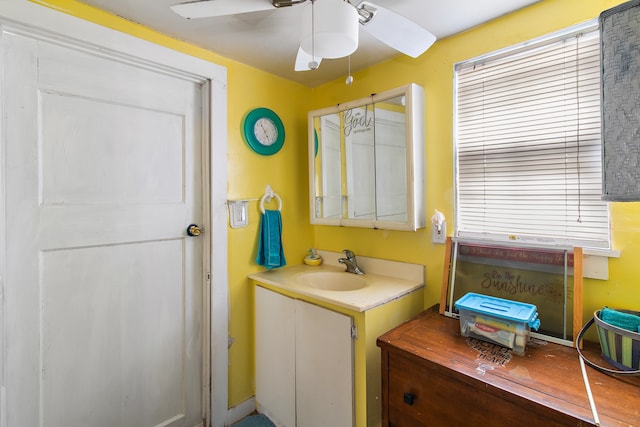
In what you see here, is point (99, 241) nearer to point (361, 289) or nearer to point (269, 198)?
point (269, 198)

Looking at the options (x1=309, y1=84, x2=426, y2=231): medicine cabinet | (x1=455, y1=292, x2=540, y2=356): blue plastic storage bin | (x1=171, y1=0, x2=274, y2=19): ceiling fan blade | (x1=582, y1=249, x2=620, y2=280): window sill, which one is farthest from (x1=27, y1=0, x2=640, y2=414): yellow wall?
(x1=171, y1=0, x2=274, y2=19): ceiling fan blade

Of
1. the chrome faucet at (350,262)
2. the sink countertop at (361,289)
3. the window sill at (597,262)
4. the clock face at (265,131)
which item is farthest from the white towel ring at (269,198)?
the window sill at (597,262)

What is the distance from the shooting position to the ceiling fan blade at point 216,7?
1.01 metres

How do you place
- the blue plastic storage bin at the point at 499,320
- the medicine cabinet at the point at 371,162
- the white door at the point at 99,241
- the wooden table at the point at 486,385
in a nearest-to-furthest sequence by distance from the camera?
the wooden table at the point at 486,385 → the blue plastic storage bin at the point at 499,320 → the white door at the point at 99,241 → the medicine cabinet at the point at 371,162

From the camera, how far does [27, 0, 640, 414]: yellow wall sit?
4.01ft

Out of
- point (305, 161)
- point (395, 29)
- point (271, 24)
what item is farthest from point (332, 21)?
point (305, 161)

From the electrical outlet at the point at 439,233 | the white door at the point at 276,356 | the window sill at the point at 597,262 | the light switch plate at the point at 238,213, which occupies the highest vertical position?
the light switch plate at the point at 238,213

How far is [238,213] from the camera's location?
184cm

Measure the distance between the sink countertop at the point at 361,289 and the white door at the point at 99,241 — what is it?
0.48 metres

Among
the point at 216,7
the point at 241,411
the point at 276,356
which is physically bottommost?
the point at 241,411

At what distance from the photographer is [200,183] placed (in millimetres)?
1729

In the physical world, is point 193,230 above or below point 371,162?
below

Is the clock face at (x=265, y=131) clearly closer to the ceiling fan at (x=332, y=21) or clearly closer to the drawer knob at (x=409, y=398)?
the ceiling fan at (x=332, y=21)

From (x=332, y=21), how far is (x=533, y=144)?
41.0 inches
